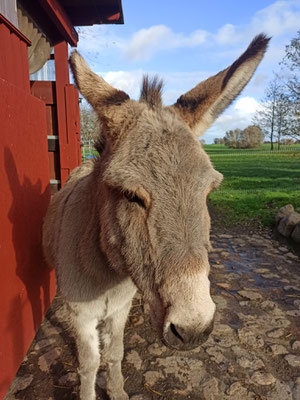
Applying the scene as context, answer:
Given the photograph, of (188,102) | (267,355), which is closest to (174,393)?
(267,355)

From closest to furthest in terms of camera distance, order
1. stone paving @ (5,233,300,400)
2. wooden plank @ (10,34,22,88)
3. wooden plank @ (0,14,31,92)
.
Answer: stone paving @ (5,233,300,400), wooden plank @ (0,14,31,92), wooden plank @ (10,34,22,88)

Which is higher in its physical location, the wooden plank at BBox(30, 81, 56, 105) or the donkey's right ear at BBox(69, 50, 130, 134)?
the wooden plank at BBox(30, 81, 56, 105)

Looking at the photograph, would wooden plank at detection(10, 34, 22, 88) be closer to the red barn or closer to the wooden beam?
the red barn

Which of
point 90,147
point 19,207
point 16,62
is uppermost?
point 16,62

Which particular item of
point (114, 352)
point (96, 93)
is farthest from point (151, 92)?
point (114, 352)

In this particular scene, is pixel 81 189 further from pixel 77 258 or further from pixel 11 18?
pixel 11 18

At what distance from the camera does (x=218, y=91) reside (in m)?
2.01

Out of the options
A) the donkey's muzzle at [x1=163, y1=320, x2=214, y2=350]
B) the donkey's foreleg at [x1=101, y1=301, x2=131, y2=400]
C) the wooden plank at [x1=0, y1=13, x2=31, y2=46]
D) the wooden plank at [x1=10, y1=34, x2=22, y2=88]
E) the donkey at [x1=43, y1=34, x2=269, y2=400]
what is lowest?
the donkey's foreleg at [x1=101, y1=301, x2=131, y2=400]

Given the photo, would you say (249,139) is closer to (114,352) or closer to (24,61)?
(24,61)

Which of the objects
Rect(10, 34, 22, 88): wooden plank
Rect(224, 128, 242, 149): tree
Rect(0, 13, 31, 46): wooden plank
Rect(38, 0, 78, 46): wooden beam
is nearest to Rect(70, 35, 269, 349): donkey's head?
Rect(0, 13, 31, 46): wooden plank

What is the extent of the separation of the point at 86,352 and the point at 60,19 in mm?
5335

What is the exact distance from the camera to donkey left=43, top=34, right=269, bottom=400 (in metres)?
1.48

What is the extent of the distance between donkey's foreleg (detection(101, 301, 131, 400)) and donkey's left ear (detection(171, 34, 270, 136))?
204cm

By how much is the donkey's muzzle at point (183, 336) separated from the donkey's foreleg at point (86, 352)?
1.27m
